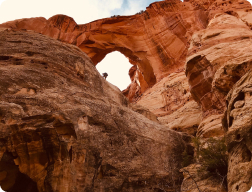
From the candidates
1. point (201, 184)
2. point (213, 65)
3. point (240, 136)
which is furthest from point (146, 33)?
point (240, 136)

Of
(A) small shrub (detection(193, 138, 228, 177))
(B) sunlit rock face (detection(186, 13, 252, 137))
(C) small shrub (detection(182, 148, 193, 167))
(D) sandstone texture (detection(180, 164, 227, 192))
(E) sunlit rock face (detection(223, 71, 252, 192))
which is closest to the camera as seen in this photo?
(E) sunlit rock face (detection(223, 71, 252, 192))

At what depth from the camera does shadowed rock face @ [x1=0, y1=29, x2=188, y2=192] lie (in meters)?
8.87

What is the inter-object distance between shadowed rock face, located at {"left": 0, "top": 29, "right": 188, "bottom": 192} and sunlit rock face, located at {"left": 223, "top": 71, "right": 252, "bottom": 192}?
1955mm

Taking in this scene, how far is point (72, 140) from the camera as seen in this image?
31.0 feet

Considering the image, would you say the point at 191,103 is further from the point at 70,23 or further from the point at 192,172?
the point at 70,23

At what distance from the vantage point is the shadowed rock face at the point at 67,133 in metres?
8.87

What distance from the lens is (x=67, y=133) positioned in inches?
375

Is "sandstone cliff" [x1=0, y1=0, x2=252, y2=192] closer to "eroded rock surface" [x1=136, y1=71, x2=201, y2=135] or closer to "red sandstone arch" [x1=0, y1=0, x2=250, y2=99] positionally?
"eroded rock surface" [x1=136, y1=71, x2=201, y2=135]

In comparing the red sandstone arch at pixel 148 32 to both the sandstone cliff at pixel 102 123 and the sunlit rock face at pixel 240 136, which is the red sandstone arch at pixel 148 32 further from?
the sunlit rock face at pixel 240 136

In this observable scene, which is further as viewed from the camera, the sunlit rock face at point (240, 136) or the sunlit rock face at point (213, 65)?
the sunlit rock face at point (213, 65)

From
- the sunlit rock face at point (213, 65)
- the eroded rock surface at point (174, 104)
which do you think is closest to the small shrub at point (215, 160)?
the sunlit rock face at point (213, 65)

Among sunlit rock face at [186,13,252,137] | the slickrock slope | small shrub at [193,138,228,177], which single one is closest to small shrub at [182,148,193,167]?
small shrub at [193,138,228,177]

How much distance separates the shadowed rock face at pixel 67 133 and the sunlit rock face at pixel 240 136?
77.0 inches

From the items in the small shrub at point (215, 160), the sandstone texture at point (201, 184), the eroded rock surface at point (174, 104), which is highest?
the eroded rock surface at point (174, 104)
